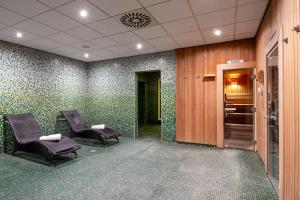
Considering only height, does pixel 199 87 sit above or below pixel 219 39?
below

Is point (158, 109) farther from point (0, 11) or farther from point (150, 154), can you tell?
point (0, 11)

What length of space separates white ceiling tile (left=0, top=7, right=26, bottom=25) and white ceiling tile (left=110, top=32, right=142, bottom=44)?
1925 millimetres

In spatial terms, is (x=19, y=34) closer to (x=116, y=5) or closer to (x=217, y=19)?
(x=116, y=5)

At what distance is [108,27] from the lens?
3990 mm

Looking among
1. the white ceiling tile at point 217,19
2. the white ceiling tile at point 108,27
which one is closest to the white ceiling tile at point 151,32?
the white ceiling tile at point 108,27

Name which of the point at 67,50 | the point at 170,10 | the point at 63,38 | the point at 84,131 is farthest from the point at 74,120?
the point at 170,10

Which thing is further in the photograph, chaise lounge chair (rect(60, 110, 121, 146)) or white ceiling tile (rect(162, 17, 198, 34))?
chaise lounge chair (rect(60, 110, 121, 146))

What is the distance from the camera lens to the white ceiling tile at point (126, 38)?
4.47 metres

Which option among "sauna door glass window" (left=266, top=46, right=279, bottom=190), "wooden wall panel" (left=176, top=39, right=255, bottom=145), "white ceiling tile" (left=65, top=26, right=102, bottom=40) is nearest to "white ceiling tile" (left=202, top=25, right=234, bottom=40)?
"wooden wall panel" (left=176, top=39, right=255, bottom=145)

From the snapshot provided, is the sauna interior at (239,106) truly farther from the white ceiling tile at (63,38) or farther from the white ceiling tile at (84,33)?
the white ceiling tile at (63,38)

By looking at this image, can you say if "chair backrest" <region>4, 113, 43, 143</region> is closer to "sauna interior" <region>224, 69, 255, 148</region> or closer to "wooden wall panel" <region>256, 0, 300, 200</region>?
"wooden wall panel" <region>256, 0, 300, 200</region>

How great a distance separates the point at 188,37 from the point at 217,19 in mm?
1071

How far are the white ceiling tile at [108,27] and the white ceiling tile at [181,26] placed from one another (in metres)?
0.98

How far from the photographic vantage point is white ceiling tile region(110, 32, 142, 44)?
14.7 ft
